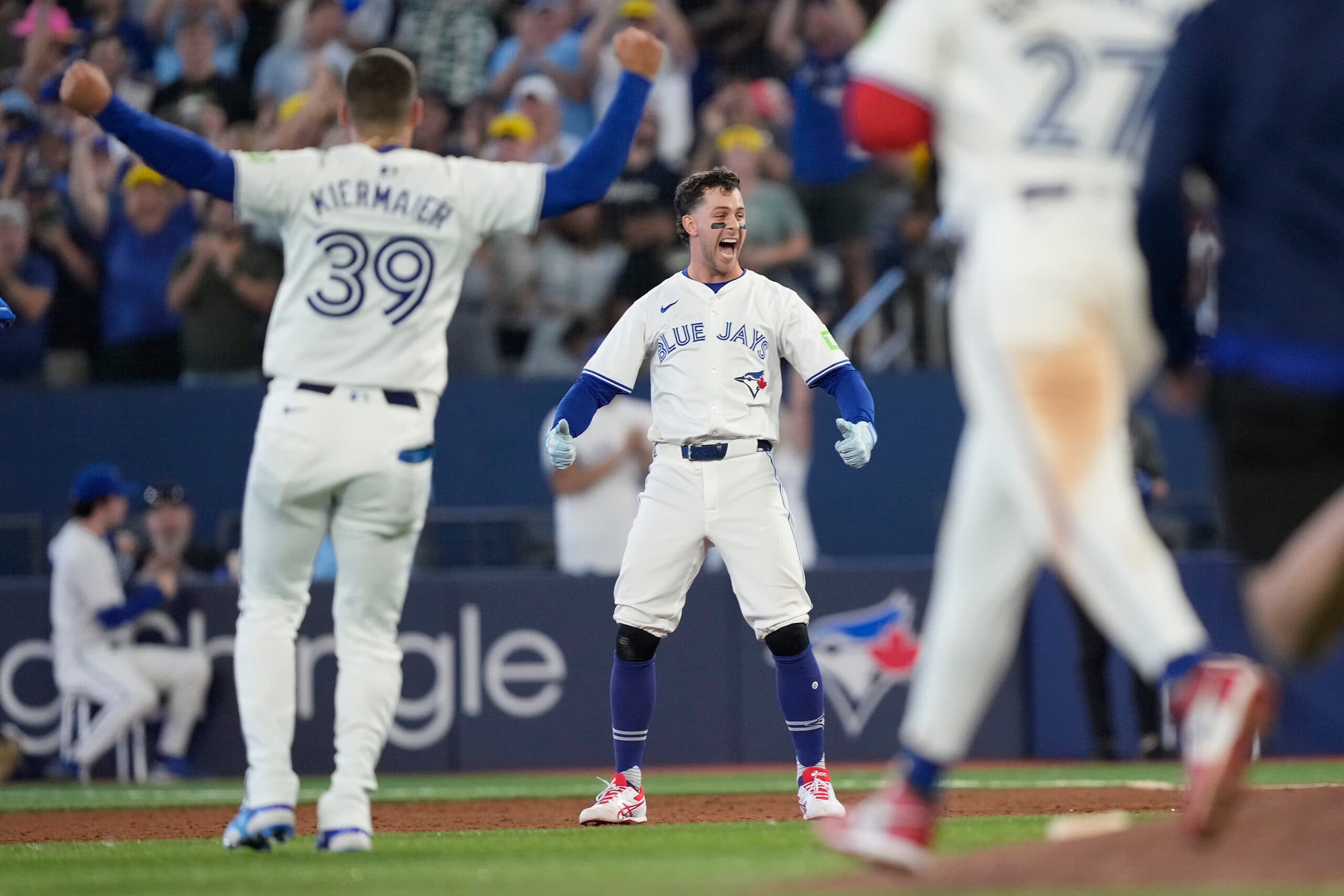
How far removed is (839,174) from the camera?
13266 mm

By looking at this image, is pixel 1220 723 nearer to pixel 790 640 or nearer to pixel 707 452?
pixel 790 640

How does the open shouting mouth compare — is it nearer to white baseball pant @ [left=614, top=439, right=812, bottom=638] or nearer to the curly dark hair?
the curly dark hair

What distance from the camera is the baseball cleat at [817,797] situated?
7.13 m

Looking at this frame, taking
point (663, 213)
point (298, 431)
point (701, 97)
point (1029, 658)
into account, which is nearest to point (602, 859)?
point (298, 431)

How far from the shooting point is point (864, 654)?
1179cm

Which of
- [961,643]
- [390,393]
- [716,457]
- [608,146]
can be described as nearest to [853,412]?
[716,457]

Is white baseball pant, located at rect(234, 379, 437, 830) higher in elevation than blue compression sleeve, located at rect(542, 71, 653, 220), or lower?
lower

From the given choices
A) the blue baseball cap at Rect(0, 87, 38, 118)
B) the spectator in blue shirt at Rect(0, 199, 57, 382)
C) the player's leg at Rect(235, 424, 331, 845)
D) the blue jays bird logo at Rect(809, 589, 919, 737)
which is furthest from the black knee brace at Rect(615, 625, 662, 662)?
the blue baseball cap at Rect(0, 87, 38, 118)

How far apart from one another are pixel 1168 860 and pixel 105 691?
8.78 metres

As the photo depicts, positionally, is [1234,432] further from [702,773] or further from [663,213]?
[663,213]

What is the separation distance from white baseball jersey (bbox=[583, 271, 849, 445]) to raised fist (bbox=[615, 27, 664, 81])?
1.87 m

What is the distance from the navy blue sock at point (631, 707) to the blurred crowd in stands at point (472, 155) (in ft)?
17.5

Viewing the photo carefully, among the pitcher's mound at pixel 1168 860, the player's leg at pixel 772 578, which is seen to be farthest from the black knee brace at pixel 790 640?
the pitcher's mound at pixel 1168 860

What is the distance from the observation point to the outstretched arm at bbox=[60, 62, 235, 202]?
5.43m
